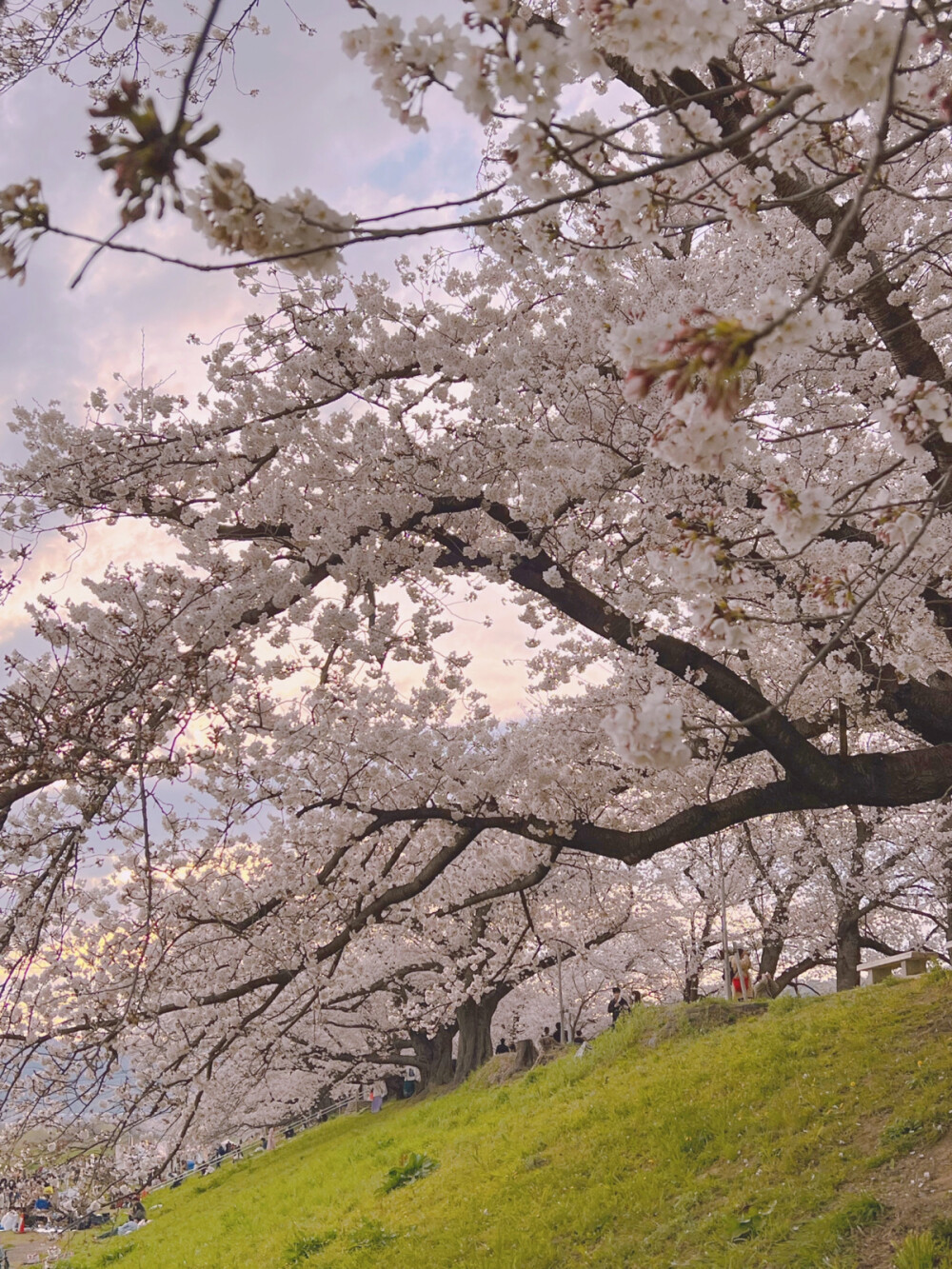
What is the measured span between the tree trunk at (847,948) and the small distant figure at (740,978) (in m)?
1.56

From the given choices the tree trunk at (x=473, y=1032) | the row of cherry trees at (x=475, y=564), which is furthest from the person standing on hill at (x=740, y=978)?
the row of cherry trees at (x=475, y=564)

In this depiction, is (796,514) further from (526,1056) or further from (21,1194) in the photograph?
(526,1056)

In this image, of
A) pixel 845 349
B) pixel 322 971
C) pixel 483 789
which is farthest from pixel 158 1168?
pixel 845 349

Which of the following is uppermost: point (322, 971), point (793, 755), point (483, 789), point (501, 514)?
point (501, 514)

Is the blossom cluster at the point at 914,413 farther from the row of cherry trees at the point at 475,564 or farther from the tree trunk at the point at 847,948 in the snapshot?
the tree trunk at the point at 847,948

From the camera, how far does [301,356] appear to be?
6.20m

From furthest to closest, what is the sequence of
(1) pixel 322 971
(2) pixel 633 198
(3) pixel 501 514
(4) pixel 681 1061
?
1. (4) pixel 681 1061
2. (1) pixel 322 971
3. (3) pixel 501 514
4. (2) pixel 633 198

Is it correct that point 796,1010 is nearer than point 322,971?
No

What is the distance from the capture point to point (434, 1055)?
2064 cm

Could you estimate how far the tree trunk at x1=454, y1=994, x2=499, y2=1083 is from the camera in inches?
721

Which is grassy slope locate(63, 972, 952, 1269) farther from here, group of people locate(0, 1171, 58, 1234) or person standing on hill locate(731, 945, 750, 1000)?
person standing on hill locate(731, 945, 750, 1000)

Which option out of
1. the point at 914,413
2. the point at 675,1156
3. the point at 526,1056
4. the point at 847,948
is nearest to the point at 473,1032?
the point at 526,1056

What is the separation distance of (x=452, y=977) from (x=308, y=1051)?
5014 millimetres

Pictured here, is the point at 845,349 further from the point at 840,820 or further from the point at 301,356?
the point at 840,820
